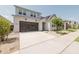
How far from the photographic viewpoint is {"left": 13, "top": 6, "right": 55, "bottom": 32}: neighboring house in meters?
16.8

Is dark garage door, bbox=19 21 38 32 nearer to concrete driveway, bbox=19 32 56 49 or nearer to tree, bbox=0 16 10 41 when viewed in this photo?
concrete driveway, bbox=19 32 56 49

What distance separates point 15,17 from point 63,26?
644 cm

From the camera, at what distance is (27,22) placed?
18.1 meters

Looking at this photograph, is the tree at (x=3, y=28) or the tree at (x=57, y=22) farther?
the tree at (x=57, y=22)

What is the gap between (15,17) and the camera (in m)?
16.8

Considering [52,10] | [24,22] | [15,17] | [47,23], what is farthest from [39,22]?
[52,10]

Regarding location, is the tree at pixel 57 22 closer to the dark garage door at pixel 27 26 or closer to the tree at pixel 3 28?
the dark garage door at pixel 27 26

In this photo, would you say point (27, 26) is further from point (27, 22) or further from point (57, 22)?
point (57, 22)

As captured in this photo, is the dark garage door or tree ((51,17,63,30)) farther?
the dark garage door

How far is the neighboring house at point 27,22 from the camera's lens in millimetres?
16797

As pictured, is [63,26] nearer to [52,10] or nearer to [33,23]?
[33,23]

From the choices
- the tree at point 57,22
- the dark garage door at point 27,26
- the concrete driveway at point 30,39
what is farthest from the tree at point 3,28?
the tree at point 57,22

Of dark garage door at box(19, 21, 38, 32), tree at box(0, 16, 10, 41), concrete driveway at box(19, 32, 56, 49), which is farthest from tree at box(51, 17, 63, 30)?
tree at box(0, 16, 10, 41)
